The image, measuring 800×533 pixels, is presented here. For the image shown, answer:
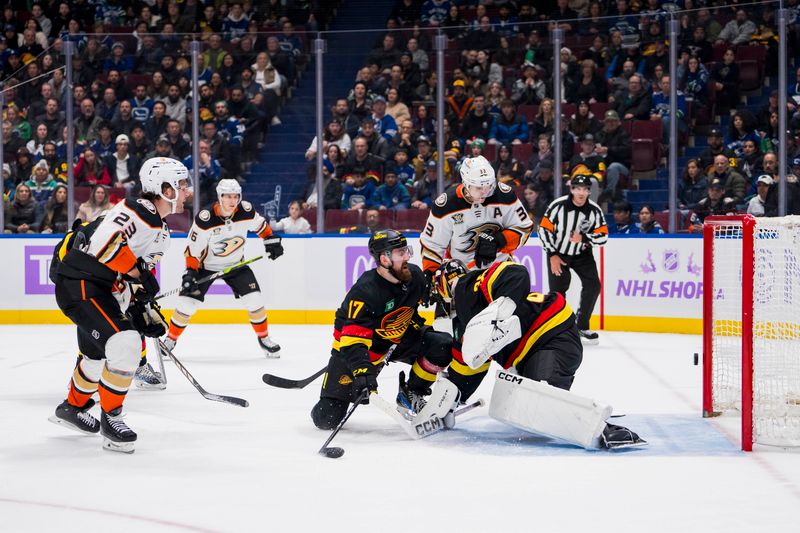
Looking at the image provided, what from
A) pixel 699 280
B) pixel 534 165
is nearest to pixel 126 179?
pixel 534 165

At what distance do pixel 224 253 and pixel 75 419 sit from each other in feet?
8.91

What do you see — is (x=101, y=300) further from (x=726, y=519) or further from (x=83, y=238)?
(x=726, y=519)

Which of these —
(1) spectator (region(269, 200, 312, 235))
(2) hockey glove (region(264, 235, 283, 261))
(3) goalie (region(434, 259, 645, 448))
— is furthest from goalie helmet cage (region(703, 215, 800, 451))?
(1) spectator (region(269, 200, 312, 235))

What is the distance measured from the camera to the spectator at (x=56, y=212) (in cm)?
927

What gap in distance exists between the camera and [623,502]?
3.46m

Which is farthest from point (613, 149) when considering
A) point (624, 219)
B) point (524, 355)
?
point (524, 355)

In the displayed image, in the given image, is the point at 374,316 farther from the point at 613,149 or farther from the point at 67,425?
the point at 613,149

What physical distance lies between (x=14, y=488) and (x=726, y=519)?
234 cm

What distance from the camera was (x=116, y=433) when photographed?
13.9ft

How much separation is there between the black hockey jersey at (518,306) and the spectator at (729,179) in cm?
385

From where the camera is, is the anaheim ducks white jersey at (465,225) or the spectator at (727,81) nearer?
the anaheim ducks white jersey at (465,225)

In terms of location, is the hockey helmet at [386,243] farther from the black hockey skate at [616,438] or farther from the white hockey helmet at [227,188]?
the white hockey helmet at [227,188]

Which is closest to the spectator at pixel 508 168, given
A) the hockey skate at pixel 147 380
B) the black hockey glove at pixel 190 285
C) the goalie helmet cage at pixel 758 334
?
the black hockey glove at pixel 190 285

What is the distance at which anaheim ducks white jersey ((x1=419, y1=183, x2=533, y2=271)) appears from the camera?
240 inches
